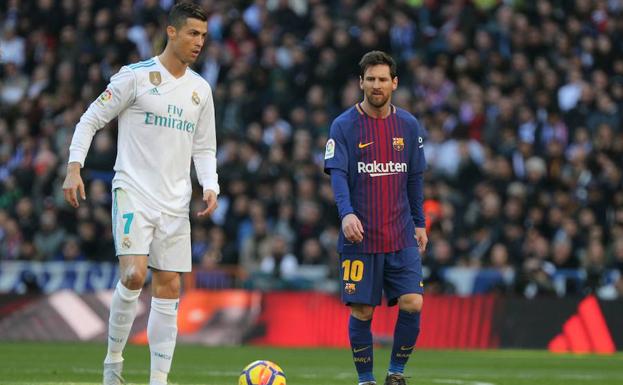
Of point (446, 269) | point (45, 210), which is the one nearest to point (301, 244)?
point (446, 269)

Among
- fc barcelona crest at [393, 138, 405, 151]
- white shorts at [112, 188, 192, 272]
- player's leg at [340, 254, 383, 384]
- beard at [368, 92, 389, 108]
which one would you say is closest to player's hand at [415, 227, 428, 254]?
Answer: player's leg at [340, 254, 383, 384]

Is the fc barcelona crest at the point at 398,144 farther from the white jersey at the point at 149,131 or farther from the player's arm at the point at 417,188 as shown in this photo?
the white jersey at the point at 149,131

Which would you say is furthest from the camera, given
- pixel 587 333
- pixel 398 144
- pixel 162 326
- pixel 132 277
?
pixel 587 333

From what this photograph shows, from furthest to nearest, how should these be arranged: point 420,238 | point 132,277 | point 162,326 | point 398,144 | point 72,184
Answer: point 420,238 < point 398,144 < point 162,326 < point 132,277 < point 72,184

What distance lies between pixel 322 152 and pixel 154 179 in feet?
42.8

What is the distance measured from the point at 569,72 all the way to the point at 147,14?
7.83m

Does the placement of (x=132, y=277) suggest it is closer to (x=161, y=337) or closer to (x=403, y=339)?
(x=161, y=337)

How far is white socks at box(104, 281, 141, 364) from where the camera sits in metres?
9.09

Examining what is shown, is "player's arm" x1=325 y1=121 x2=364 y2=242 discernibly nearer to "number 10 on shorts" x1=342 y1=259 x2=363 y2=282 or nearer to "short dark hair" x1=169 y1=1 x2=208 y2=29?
"number 10 on shorts" x1=342 y1=259 x2=363 y2=282

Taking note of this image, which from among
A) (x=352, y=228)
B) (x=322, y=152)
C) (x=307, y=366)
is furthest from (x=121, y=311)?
(x=322, y=152)

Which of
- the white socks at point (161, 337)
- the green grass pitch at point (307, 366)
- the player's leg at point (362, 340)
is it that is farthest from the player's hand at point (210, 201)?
the green grass pitch at point (307, 366)

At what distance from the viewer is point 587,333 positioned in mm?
18094

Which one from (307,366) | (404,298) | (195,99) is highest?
(195,99)

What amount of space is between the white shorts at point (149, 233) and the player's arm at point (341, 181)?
3.59 ft
